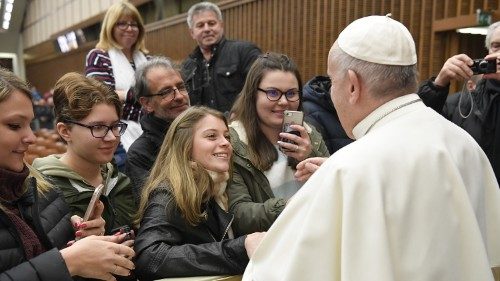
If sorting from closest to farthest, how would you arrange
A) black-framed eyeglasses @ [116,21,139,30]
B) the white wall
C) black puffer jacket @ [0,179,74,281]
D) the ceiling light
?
1. black puffer jacket @ [0,179,74,281]
2. black-framed eyeglasses @ [116,21,139,30]
3. the white wall
4. the ceiling light

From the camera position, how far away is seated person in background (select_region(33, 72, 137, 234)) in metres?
1.95

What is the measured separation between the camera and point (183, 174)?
193cm

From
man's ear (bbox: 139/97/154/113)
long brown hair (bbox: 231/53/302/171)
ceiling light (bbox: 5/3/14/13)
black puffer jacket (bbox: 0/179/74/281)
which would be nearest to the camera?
black puffer jacket (bbox: 0/179/74/281)

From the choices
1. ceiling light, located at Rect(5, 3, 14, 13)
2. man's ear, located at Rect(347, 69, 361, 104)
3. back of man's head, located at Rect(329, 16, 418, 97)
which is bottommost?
man's ear, located at Rect(347, 69, 361, 104)

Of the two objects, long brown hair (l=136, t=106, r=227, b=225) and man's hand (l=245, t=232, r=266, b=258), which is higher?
long brown hair (l=136, t=106, r=227, b=225)

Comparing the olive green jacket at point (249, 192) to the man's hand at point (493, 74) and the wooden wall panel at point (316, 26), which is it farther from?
the wooden wall panel at point (316, 26)

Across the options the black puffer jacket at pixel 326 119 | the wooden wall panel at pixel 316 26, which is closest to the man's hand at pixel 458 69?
the black puffer jacket at pixel 326 119

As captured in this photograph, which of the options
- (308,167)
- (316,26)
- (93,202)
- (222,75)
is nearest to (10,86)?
(93,202)

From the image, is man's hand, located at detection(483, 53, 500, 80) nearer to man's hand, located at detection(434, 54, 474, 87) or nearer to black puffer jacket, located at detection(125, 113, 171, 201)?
man's hand, located at detection(434, 54, 474, 87)

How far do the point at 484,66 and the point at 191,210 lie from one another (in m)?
1.63

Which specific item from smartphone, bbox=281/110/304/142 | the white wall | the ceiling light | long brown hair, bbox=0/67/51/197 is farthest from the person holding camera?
the ceiling light

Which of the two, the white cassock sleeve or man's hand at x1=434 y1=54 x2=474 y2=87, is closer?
the white cassock sleeve

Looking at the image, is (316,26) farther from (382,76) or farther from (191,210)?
(382,76)

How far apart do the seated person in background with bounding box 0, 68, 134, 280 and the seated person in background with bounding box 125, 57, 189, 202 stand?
0.99m
